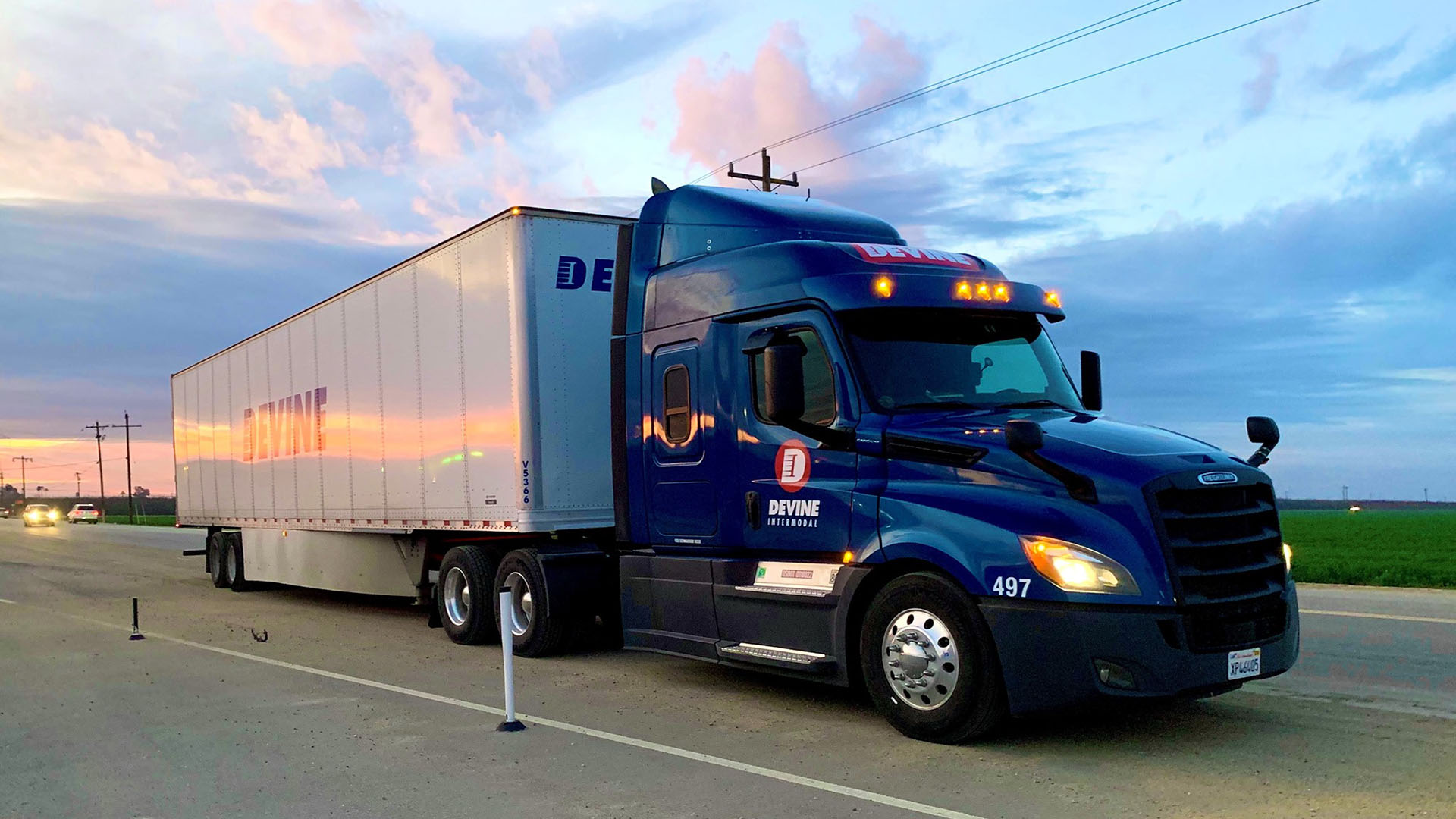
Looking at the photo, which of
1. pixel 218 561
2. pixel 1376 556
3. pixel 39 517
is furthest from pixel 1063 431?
pixel 39 517

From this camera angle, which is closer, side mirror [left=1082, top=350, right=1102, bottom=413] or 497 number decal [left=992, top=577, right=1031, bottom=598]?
497 number decal [left=992, top=577, right=1031, bottom=598]

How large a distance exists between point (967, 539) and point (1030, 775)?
128 cm

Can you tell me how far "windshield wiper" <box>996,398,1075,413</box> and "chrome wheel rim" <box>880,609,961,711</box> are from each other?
1.54 meters

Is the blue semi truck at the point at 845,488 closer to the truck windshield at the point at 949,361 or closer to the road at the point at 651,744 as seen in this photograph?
the truck windshield at the point at 949,361

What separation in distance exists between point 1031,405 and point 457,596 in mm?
6768

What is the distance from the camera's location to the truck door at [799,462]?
7.70 metres

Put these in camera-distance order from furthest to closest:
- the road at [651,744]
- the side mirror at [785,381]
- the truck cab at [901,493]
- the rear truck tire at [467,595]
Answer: the rear truck tire at [467,595] < the side mirror at [785,381] < the truck cab at [901,493] < the road at [651,744]

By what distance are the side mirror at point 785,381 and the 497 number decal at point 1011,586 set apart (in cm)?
170

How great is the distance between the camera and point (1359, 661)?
9594mm

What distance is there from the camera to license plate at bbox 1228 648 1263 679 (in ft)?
21.5

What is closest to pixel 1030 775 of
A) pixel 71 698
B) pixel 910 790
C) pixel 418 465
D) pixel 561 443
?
pixel 910 790

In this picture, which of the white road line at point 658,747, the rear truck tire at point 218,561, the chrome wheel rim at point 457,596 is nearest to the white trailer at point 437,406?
the chrome wheel rim at point 457,596

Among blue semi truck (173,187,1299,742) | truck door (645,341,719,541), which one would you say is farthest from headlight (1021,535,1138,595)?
truck door (645,341,719,541)

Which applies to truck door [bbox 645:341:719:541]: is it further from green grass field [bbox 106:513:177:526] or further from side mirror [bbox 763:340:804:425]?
green grass field [bbox 106:513:177:526]
